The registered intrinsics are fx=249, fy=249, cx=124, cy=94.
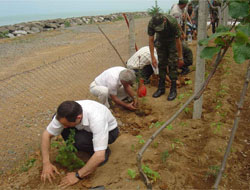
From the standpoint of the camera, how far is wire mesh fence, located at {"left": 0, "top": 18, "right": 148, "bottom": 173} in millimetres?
3171

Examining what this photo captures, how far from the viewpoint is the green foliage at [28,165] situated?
2.69 meters

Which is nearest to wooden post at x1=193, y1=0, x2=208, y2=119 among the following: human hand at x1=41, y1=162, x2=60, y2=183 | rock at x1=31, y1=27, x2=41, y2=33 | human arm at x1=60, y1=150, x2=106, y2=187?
human arm at x1=60, y1=150, x2=106, y2=187

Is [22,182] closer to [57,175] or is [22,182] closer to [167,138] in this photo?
[57,175]

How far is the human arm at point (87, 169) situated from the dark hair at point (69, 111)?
1.32ft

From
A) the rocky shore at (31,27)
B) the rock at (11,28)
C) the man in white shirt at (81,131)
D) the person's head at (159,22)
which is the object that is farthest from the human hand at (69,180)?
the rock at (11,28)

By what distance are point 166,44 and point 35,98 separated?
104 inches

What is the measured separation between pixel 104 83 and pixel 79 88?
1.23 meters

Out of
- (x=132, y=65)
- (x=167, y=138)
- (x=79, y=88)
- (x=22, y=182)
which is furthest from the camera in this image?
(x=79, y=88)

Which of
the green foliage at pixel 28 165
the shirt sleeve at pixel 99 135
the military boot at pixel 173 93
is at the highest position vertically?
the shirt sleeve at pixel 99 135

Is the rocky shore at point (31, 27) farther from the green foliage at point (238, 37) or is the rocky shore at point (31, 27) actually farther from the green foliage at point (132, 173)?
the green foliage at point (238, 37)

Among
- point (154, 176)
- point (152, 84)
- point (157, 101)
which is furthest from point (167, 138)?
point (152, 84)

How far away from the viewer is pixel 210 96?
4.28 metres

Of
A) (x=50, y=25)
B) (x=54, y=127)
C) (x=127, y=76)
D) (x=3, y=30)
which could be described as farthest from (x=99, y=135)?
(x=50, y=25)

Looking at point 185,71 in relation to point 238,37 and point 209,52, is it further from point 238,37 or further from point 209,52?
point 238,37
